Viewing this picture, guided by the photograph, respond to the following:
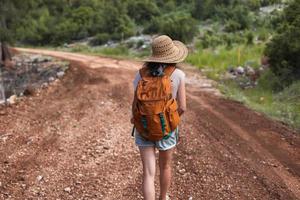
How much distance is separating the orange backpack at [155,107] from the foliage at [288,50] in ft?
26.5

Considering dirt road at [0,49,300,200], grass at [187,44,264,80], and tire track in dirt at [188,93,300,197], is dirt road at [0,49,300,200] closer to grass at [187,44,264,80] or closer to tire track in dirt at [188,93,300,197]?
tire track in dirt at [188,93,300,197]

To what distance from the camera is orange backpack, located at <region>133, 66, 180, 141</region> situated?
13.6 ft

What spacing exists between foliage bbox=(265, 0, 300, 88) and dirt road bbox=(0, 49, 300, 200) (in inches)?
81.1

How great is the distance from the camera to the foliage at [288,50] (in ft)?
38.8

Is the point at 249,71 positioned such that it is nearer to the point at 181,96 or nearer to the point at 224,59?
the point at 224,59

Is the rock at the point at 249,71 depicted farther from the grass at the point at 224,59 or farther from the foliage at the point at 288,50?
the foliage at the point at 288,50

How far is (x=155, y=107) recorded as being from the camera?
163 inches

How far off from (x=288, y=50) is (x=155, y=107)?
28.4ft

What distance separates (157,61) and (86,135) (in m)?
4.36

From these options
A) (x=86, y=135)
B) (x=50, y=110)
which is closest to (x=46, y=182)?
(x=86, y=135)

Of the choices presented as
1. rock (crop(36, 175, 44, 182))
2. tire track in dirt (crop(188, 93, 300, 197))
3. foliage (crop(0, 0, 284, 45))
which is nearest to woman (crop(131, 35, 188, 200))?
tire track in dirt (crop(188, 93, 300, 197))

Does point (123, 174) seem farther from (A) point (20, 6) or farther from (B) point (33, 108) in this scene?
(A) point (20, 6)

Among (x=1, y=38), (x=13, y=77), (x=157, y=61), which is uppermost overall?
(x=157, y=61)

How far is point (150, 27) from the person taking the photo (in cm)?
3117
